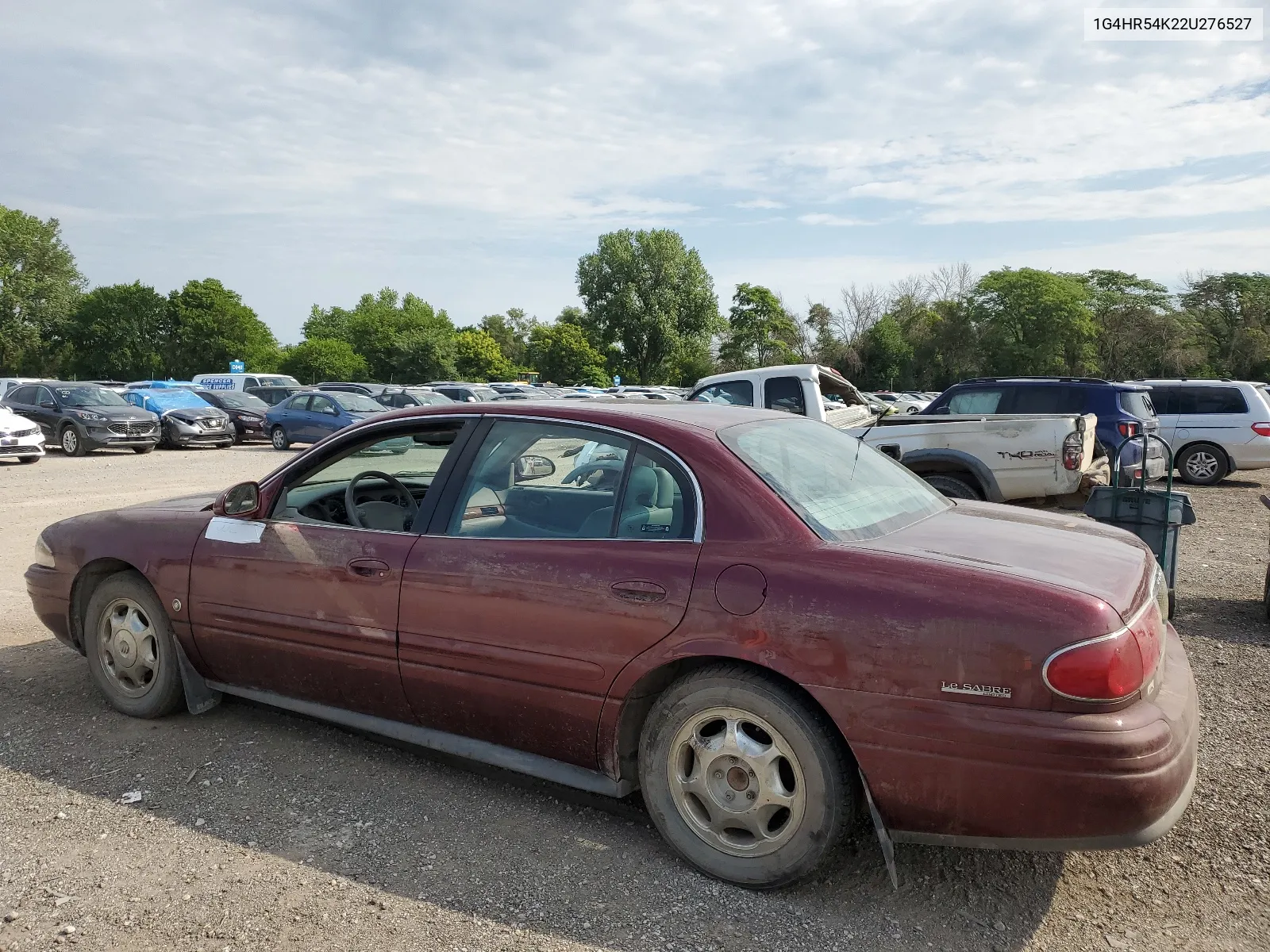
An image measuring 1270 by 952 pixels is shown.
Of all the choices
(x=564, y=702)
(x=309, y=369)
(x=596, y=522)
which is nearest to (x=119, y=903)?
(x=564, y=702)

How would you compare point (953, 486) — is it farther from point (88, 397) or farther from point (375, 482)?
point (88, 397)

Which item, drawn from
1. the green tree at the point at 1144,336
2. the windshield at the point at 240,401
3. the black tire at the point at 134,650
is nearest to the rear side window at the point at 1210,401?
the black tire at the point at 134,650

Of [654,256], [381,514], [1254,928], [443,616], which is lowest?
[1254,928]

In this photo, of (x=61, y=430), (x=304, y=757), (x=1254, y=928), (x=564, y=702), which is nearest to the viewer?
(x=1254, y=928)

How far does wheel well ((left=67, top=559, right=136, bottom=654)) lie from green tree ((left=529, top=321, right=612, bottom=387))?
6481 cm

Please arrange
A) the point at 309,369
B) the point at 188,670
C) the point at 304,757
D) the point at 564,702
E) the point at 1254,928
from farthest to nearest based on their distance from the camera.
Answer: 1. the point at 309,369
2. the point at 188,670
3. the point at 304,757
4. the point at 564,702
5. the point at 1254,928

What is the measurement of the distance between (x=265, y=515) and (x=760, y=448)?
2218 millimetres

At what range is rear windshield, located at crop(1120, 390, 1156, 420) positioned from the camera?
1280 cm

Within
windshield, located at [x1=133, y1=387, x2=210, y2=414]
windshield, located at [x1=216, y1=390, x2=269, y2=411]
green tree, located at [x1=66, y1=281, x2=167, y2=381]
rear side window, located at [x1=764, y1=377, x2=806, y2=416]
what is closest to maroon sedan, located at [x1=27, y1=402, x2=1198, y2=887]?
rear side window, located at [x1=764, y1=377, x2=806, y2=416]

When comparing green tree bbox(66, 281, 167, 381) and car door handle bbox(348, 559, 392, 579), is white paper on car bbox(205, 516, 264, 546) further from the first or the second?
green tree bbox(66, 281, 167, 381)

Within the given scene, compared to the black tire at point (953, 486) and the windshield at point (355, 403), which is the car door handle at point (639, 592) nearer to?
the black tire at point (953, 486)

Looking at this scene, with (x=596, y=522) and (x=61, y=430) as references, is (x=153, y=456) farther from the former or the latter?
(x=596, y=522)

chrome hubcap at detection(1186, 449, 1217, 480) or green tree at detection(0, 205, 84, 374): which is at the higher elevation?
green tree at detection(0, 205, 84, 374)

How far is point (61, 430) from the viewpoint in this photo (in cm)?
2095
